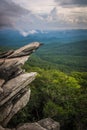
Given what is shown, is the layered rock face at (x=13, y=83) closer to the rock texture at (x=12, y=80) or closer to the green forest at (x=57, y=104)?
the rock texture at (x=12, y=80)

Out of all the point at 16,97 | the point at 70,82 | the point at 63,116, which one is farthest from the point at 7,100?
the point at 70,82

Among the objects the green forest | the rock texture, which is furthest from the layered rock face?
the green forest

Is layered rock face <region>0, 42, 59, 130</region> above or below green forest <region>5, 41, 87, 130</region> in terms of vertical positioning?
above

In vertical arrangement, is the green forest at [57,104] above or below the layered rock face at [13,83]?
below

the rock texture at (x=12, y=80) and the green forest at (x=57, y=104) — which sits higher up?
the rock texture at (x=12, y=80)

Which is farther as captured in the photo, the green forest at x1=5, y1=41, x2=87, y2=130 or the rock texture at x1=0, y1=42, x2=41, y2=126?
the green forest at x1=5, y1=41, x2=87, y2=130

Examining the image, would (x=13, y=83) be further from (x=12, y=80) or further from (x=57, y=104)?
(x=57, y=104)

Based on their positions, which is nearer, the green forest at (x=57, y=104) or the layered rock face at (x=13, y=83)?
the layered rock face at (x=13, y=83)

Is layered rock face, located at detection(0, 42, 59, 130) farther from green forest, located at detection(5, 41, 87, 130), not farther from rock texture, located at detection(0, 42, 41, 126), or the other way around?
green forest, located at detection(5, 41, 87, 130)

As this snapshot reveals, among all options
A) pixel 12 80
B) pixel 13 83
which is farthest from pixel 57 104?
pixel 13 83

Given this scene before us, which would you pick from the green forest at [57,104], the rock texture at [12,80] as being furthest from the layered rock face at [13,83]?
the green forest at [57,104]
